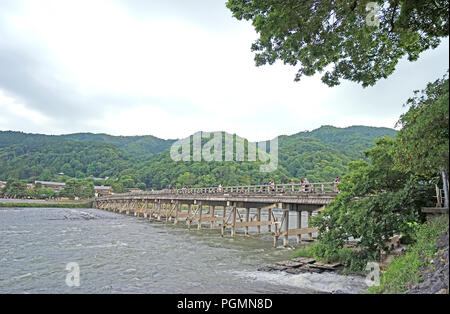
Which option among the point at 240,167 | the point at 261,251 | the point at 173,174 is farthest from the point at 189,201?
the point at 173,174

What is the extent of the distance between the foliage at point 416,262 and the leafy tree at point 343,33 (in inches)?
202

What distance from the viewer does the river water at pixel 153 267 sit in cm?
1019

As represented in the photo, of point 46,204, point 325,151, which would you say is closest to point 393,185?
point 46,204

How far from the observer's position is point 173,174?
352ft

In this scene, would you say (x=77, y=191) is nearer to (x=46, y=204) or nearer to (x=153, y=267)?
(x=46, y=204)

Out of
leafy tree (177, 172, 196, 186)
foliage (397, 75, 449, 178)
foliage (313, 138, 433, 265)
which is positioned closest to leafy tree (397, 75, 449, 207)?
foliage (397, 75, 449, 178)

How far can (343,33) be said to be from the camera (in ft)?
30.4

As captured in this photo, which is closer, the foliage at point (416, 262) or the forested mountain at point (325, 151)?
the foliage at point (416, 262)

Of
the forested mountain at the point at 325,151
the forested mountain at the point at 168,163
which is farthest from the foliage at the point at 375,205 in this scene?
the forested mountain at the point at 168,163

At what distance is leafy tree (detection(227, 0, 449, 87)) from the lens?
8.41 meters

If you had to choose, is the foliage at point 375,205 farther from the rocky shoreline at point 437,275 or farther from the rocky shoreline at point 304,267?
the rocky shoreline at point 437,275

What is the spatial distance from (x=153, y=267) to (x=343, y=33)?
12076 mm

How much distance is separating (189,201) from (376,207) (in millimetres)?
24511
